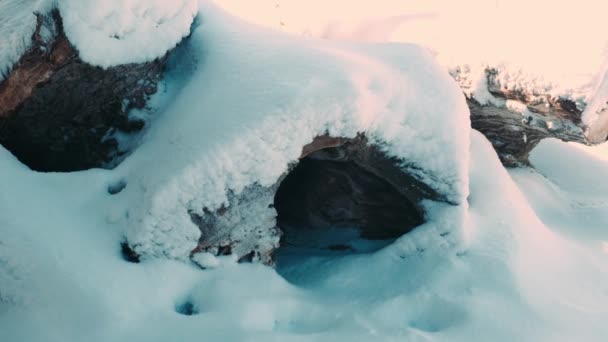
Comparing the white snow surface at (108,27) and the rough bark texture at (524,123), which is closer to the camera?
the white snow surface at (108,27)

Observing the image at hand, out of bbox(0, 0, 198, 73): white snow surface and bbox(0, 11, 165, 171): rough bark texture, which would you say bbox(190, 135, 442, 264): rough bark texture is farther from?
bbox(0, 0, 198, 73): white snow surface

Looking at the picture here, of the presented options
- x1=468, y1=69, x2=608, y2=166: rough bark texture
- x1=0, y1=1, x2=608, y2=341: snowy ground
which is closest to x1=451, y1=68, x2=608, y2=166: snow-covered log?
x1=468, y1=69, x2=608, y2=166: rough bark texture

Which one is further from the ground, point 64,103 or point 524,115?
point 64,103

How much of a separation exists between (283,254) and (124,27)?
6.12ft

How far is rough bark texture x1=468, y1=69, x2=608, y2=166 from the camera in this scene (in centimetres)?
392

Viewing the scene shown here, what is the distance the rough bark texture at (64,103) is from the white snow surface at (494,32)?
1708 mm

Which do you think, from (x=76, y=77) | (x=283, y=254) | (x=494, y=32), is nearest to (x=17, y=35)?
(x=76, y=77)

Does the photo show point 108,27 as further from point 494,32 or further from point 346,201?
point 494,32

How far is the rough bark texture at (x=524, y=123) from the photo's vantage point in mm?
3922

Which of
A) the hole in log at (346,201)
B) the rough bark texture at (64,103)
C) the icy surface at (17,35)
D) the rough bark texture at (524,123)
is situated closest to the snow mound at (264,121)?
the hole in log at (346,201)

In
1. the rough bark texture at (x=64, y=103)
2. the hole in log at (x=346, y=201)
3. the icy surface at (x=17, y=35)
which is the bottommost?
the hole in log at (x=346, y=201)

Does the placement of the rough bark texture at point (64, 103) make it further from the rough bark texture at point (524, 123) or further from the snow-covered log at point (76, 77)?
the rough bark texture at point (524, 123)

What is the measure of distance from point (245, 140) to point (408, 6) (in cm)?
319

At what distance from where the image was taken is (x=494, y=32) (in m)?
4.20
